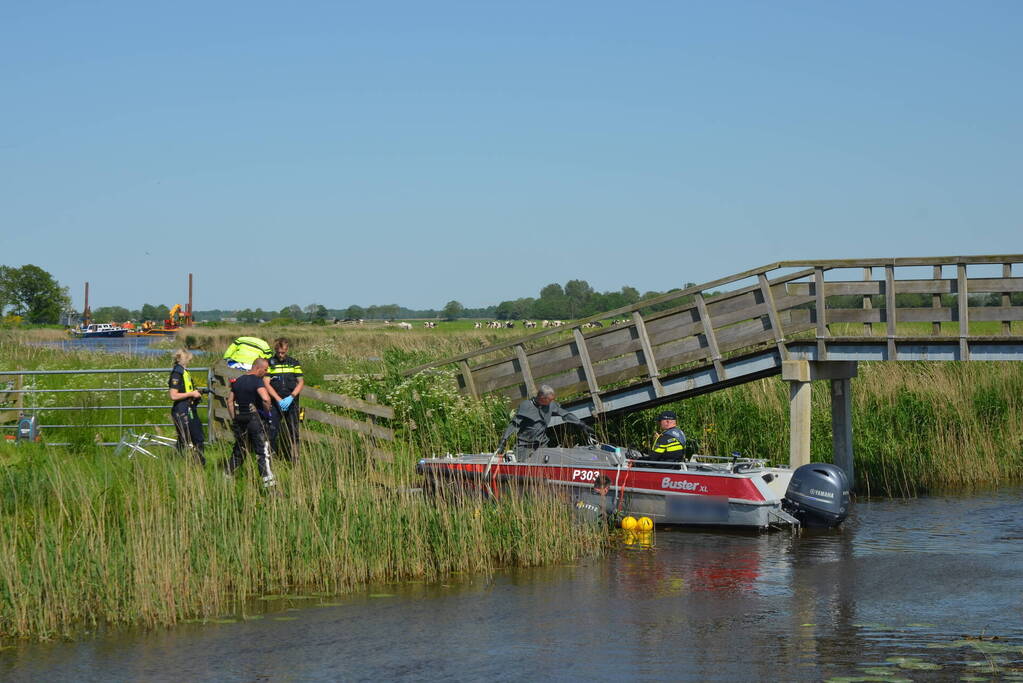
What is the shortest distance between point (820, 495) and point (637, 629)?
5.84 metres

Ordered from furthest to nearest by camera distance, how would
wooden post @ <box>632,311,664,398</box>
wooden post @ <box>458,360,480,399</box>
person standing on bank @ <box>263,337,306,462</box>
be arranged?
wooden post @ <box>458,360,480,399</box> → wooden post @ <box>632,311,664,398</box> → person standing on bank @ <box>263,337,306,462</box>

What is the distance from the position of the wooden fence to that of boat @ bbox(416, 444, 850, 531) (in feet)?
7.74

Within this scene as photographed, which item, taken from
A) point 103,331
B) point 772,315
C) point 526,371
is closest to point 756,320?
point 772,315

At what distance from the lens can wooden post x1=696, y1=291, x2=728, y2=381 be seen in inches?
769

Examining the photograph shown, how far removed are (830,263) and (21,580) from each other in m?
13.2

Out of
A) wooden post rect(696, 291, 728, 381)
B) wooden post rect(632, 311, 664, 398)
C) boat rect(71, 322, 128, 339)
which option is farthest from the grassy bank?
boat rect(71, 322, 128, 339)

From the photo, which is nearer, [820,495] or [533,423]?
[820,495]

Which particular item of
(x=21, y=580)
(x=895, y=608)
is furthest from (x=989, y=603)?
(x=21, y=580)

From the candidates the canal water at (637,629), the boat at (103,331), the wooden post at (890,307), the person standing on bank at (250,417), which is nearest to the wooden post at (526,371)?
the person standing on bank at (250,417)

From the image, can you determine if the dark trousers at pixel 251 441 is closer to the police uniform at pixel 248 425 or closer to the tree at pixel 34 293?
the police uniform at pixel 248 425

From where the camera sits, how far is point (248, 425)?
54.5 feet

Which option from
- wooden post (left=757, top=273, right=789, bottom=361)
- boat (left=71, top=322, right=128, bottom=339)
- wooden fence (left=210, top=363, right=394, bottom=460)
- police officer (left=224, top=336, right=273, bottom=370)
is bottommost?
wooden fence (left=210, top=363, right=394, bottom=460)

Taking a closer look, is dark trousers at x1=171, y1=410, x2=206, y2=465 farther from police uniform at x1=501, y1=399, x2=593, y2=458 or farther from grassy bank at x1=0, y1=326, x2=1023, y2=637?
police uniform at x1=501, y1=399, x2=593, y2=458

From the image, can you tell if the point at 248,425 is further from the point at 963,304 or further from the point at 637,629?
the point at 963,304
